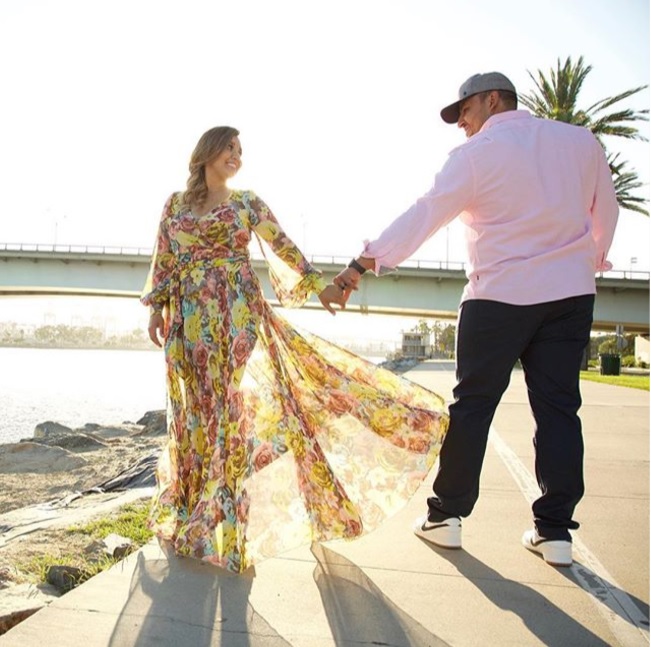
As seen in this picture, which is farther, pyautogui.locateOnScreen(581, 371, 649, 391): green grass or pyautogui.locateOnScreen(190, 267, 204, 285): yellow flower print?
pyautogui.locateOnScreen(581, 371, 649, 391): green grass

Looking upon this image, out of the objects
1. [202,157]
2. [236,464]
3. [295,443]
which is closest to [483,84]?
[202,157]

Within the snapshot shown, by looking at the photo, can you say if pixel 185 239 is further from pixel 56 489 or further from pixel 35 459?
pixel 35 459

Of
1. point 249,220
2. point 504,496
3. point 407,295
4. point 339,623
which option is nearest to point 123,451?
point 504,496

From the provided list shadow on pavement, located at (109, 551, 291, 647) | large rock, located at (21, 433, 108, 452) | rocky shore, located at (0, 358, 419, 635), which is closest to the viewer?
shadow on pavement, located at (109, 551, 291, 647)

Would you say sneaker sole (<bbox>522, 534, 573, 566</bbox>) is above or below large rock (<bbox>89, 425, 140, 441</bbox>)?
above

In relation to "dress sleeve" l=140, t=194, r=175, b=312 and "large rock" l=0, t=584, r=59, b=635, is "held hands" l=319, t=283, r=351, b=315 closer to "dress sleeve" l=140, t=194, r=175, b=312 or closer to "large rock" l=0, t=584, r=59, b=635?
"dress sleeve" l=140, t=194, r=175, b=312

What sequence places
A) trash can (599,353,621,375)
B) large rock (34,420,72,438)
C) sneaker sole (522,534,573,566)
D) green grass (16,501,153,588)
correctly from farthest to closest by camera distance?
1. trash can (599,353,621,375)
2. large rock (34,420,72,438)
3. sneaker sole (522,534,573,566)
4. green grass (16,501,153,588)

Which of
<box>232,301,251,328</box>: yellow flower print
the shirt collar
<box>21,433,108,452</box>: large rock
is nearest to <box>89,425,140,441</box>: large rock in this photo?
<box>21,433,108,452</box>: large rock

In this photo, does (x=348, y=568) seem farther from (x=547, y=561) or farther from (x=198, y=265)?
(x=198, y=265)

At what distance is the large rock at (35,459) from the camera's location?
945 cm

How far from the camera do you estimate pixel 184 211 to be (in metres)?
4.16

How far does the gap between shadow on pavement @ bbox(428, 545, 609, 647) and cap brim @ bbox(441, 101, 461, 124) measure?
87.2 inches

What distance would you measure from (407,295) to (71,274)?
1921 centimetres

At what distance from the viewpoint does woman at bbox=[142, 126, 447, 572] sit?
384 centimetres
